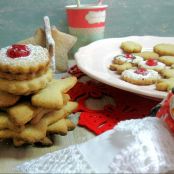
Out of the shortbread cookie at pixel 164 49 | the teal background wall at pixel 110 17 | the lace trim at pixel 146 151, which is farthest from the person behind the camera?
the teal background wall at pixel 110 17

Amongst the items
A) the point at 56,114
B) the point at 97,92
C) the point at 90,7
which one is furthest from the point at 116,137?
the point at 90,7

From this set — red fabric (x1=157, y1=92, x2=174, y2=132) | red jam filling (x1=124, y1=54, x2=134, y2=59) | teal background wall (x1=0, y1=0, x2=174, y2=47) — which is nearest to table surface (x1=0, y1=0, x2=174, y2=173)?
teal background wall (x1=0, y1=0, x2=174, y2=47)

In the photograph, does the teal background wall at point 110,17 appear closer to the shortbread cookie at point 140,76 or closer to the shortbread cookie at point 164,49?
the shortbread cookie at point 164,49

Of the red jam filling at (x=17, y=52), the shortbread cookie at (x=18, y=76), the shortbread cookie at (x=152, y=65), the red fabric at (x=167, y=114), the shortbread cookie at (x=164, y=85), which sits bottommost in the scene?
the shortbread cookie at (x=152, y=65)

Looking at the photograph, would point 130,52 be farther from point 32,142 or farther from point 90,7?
point 32,142

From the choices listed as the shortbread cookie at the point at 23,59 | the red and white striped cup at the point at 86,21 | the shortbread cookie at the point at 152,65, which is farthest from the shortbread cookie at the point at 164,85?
the red and white striped cup at the point at 86,21

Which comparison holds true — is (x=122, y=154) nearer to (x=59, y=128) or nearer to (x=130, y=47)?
(x=59, y=128)

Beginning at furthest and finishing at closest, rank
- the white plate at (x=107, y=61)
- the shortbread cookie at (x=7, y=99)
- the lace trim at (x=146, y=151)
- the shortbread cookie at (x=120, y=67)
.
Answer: the shortbread cookie at (x=120, y=67) → the white plate at (x=107, y=61) → the shortbread cookie at (x=7, y=99) → the lace trim at (x=146, y=151)
